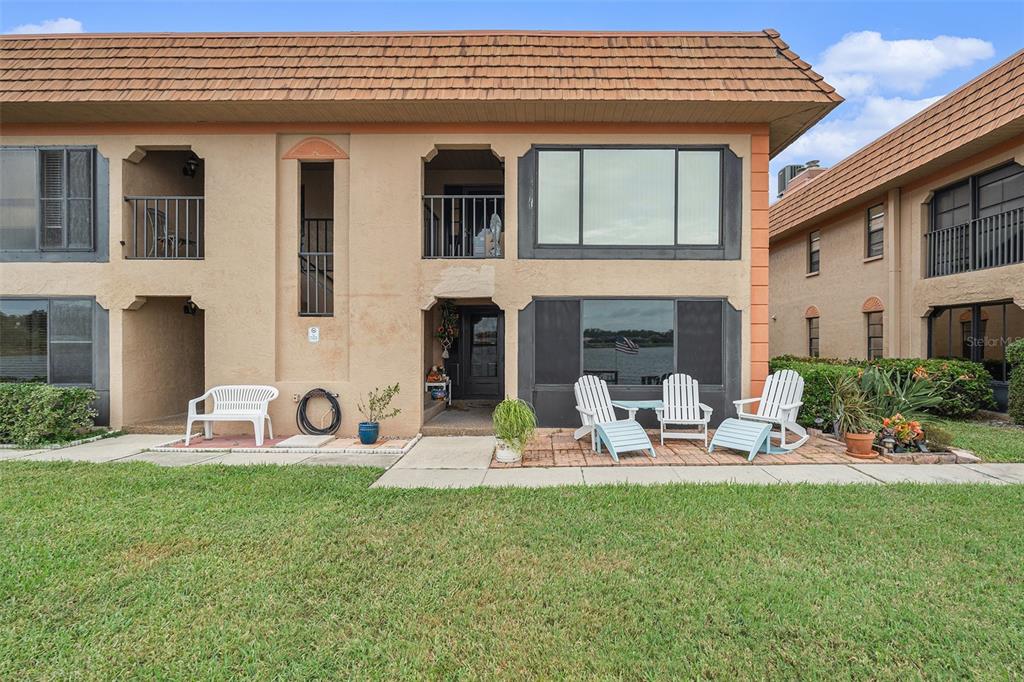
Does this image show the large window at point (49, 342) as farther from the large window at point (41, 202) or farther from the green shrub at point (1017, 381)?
the green shrub at point (1017, 381)

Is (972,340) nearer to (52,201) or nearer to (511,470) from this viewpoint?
(511,470)

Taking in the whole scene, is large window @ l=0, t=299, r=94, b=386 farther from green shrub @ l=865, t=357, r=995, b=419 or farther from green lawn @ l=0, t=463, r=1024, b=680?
green shrub @ l=865, t=357, r=995, b=419

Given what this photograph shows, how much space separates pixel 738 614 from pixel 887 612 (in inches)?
38.4

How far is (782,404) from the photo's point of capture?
718cm

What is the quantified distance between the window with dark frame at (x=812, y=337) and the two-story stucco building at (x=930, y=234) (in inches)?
2.8

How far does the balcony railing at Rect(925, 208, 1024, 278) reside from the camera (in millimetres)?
9438

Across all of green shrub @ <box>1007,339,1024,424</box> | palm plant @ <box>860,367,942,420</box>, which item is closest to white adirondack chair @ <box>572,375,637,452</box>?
palm plant @ <box>860,367,942,420</box>

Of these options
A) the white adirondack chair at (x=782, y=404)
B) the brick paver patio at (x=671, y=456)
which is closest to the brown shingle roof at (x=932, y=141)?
the white adirondack chair at (x=782, y=404)

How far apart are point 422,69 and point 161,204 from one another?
20.0 feet

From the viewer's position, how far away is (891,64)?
30094 mm

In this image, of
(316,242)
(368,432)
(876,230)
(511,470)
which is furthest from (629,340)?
(876,230)

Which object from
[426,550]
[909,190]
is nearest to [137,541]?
[426,550]

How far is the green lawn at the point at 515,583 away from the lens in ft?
8.37

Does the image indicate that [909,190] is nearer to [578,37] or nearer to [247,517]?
[578,37]
